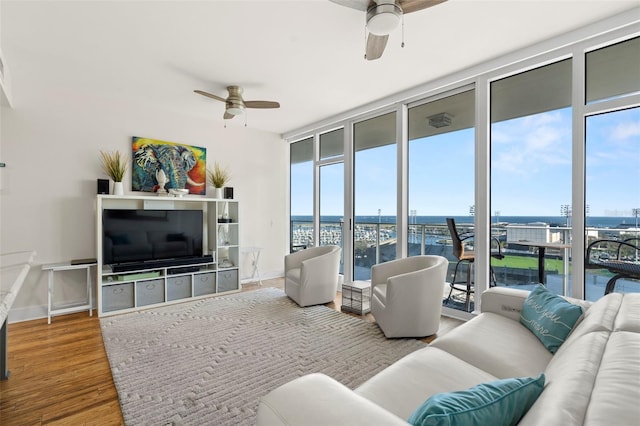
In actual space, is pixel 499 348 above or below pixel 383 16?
below

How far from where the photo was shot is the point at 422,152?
157 inches

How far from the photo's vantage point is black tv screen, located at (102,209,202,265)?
3.83 meters

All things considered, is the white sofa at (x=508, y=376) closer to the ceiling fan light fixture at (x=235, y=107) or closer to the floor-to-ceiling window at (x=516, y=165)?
the floor-to-ceiling window at (x=516, y=165)

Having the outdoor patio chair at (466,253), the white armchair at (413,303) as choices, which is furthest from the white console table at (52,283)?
the outdoor patio chair at (466,253)

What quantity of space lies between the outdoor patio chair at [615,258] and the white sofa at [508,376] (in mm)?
753

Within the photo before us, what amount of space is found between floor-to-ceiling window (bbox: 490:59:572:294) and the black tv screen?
4.00 m

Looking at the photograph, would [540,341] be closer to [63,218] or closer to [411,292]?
[411,292]

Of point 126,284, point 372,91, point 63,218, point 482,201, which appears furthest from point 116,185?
point 482,201

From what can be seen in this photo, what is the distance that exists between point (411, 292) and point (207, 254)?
10.6 feet

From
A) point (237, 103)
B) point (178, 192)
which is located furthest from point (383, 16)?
point (178, 192)

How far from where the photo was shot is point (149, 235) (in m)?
4.13

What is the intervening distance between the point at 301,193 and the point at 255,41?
11.2 ft

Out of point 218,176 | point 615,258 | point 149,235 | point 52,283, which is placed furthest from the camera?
point 218,176

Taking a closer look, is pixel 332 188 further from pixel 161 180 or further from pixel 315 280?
pixel 161 180
